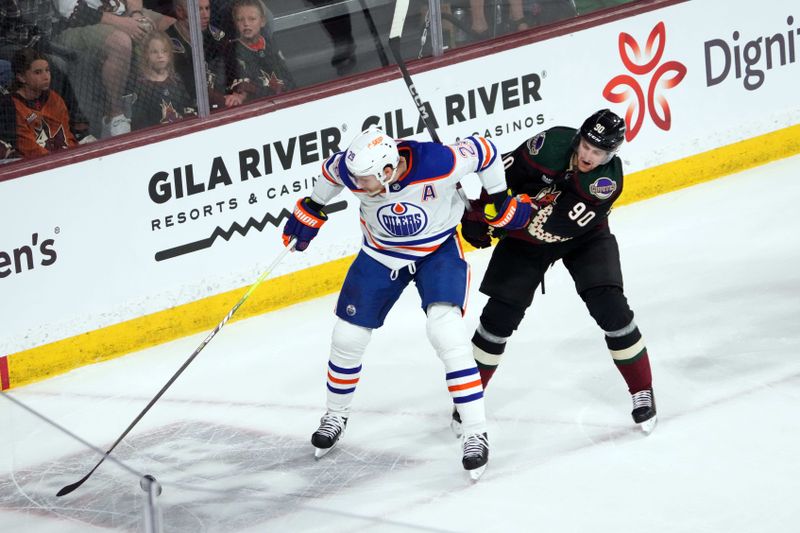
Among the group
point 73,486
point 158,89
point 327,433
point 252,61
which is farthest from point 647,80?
point 73,486

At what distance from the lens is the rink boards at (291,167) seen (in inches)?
210

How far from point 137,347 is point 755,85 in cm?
361

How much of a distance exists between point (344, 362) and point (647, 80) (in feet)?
10.2

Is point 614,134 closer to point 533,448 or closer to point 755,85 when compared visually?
point 533,448

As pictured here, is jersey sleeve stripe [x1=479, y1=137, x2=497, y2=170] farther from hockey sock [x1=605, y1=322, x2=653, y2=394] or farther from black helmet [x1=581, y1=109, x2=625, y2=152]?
hockey sock [x1=605, y1=322, x2=653, y2=394]

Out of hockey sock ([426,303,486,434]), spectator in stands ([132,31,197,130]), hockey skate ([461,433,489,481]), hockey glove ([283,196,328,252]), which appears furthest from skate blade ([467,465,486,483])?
spectator in stands ([132,31,197,130])

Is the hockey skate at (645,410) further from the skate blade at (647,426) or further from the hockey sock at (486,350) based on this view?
the hockey sock at (486,350)

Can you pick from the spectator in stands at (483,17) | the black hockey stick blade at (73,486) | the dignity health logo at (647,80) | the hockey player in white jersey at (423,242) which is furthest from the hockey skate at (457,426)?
the dignity health logo at (647,80)

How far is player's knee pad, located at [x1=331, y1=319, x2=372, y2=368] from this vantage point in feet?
14.0

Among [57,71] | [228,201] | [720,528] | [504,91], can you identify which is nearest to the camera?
[720,528]

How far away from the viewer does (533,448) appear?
4.39m

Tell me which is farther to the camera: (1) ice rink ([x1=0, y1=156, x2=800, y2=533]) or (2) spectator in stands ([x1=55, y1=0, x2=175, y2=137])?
(2) spectator in stands ([x1=55, y1=0, x2=175, y2=137])

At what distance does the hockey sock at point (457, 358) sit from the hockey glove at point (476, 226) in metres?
0.29

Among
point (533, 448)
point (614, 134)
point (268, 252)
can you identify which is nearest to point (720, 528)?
point (533, 448)
